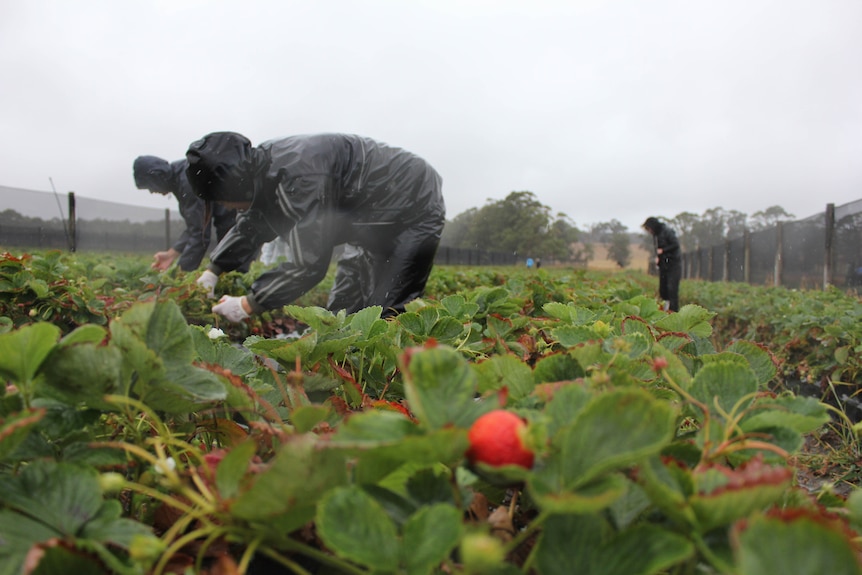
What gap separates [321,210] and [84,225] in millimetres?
16560

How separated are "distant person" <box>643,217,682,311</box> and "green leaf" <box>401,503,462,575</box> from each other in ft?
30.7

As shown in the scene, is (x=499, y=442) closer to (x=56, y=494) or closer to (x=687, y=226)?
(x=56, y=494)

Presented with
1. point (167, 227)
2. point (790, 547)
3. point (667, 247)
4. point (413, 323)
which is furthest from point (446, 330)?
point (167, 227)

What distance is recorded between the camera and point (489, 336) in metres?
1.22

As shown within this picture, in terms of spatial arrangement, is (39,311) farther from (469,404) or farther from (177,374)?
(469,404)

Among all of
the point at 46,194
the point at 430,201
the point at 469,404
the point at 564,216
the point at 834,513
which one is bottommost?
the point at 834,513

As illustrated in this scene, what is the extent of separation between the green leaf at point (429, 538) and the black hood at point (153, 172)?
5.90 m

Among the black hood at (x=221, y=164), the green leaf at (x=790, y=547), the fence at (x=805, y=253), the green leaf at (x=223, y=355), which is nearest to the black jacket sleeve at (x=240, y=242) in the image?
the black hood at (x=221, y=164)

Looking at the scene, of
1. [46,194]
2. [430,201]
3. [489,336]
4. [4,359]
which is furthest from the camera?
[46,194]

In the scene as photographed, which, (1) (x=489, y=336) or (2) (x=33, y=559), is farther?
(1) (x=489, y=336)

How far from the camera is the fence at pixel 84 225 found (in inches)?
580

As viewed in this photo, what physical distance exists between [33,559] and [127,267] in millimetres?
3596

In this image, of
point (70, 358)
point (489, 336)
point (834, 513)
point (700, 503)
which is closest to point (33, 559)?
point (70, 358)

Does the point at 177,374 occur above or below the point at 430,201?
below
